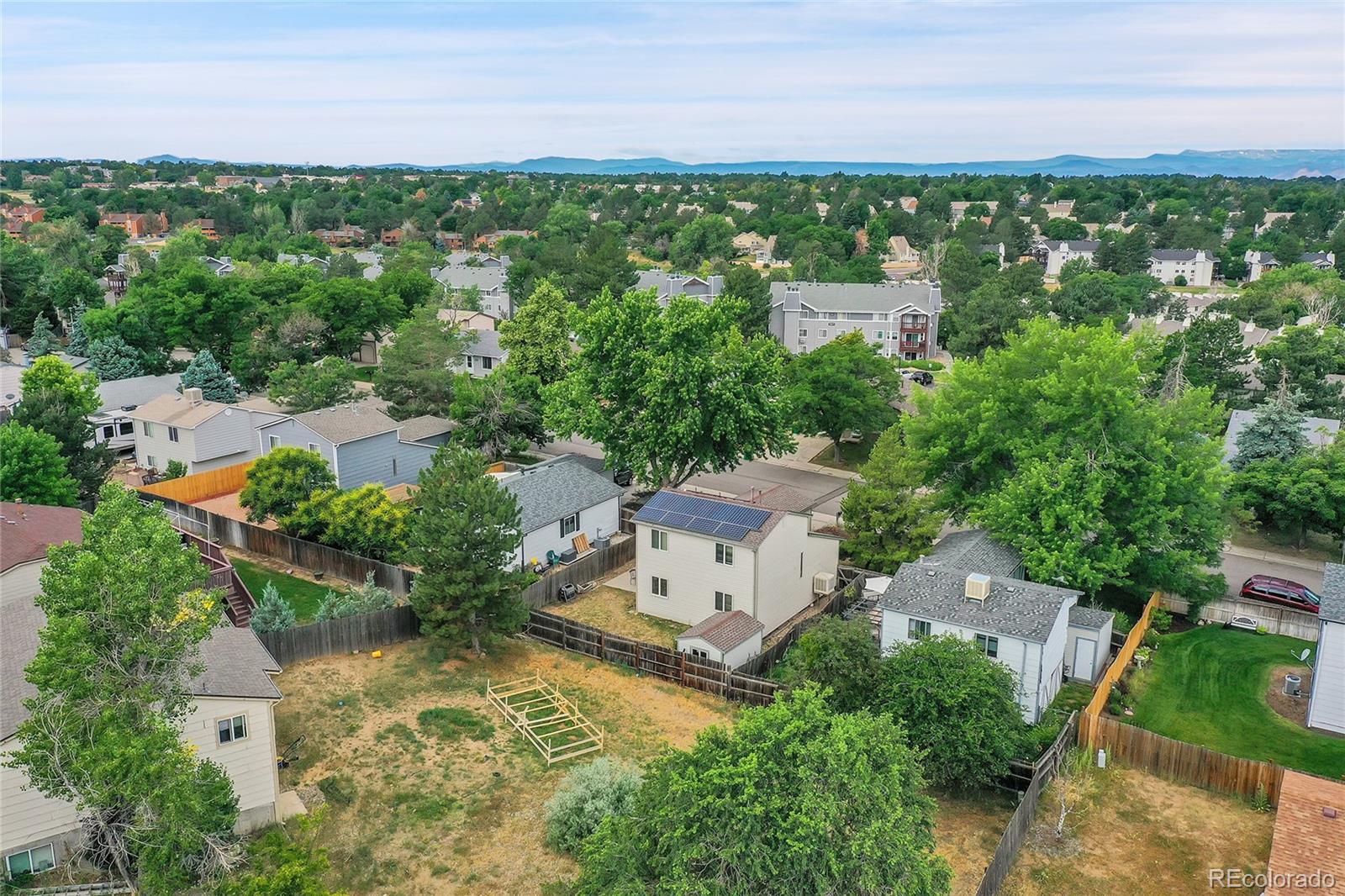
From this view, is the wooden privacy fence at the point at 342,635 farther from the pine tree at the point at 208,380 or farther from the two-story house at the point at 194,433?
the pine tree at the point at 208,380

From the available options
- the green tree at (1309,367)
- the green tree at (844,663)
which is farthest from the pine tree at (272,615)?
the green tree at (1309,367)

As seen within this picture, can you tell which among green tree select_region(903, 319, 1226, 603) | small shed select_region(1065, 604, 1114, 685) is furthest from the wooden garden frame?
green tree select_region(903, 319, 1226, 603)

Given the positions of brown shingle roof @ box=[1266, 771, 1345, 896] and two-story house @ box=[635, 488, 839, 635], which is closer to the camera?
brown shingle roof @ box=[1266, 771, 1345, 896]

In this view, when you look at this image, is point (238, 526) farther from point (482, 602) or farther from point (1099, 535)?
point (1099, 535)

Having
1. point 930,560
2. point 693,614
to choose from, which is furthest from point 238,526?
point 930,560

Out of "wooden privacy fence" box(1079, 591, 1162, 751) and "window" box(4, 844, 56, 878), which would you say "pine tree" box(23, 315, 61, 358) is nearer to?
"window" box(4, 844, 56, 878)

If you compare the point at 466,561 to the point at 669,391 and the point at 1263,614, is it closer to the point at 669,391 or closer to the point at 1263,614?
the point at 669,391

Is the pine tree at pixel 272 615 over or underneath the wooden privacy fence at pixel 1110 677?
over
